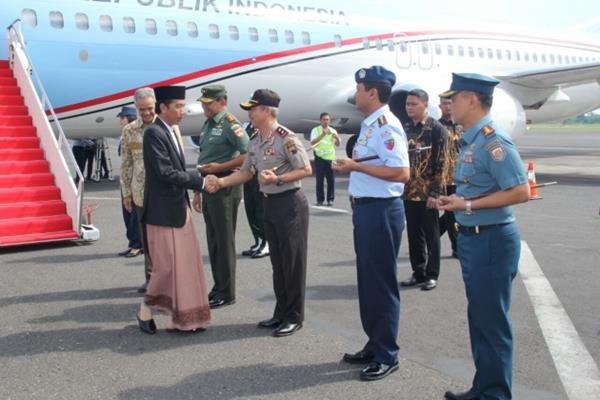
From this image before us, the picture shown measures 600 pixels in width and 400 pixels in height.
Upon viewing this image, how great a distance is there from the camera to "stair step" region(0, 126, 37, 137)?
9.25 meters

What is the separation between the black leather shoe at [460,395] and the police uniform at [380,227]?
488mm

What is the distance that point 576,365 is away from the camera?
4.16 metres

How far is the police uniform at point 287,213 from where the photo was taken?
481 centimetres

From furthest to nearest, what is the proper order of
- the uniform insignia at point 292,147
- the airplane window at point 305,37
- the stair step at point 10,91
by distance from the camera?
the airplane window at point 305,37, the stair step at point 10,91, the uniform insignia at point 292,147

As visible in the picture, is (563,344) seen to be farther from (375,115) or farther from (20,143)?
(20,143)

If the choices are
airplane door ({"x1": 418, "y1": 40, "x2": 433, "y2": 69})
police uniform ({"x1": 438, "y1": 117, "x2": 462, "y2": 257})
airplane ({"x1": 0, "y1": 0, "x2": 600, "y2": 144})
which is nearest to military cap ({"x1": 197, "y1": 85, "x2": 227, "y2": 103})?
police uniform ({"x1": 438, "y1": 117, "x2": 462, "y2": 257})

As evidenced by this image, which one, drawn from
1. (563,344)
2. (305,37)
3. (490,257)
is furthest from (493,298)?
(305,37)

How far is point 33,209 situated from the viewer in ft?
27.0

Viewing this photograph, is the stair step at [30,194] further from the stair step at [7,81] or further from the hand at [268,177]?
the hand at [268,177]

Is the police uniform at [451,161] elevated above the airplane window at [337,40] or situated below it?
below

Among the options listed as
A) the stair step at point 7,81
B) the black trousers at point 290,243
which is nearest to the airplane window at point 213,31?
the stair step at point 7,81

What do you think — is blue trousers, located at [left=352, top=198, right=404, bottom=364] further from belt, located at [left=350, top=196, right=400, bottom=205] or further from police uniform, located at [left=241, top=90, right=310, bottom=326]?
police uniform, located at [left=241, top=90, right=310, bottom=326]

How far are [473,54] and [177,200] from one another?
15483 mm

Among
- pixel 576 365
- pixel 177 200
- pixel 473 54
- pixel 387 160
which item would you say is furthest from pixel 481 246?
pixel 473 54
